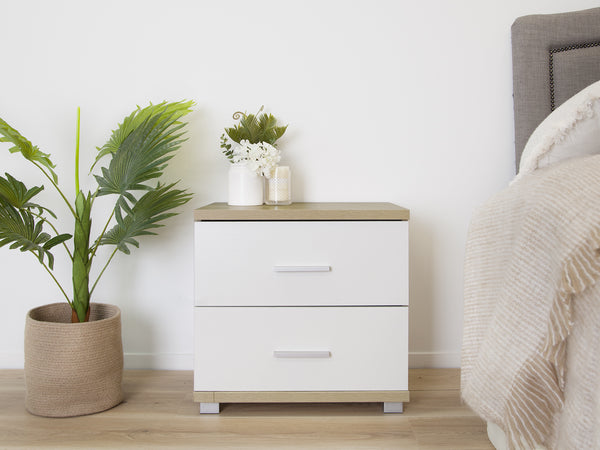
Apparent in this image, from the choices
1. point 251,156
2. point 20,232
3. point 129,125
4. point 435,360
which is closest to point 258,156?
point 251,156

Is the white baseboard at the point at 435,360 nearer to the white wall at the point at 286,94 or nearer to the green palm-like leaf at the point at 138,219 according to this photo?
the white wall at the point at 286,94

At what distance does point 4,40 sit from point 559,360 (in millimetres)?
1844

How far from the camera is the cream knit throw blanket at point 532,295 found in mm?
774

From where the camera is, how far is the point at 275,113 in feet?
5.71

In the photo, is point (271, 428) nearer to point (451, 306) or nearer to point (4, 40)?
point (451, 306)

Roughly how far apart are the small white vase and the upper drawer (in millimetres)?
202

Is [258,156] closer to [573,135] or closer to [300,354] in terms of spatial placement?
[300,354]

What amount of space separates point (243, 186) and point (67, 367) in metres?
0.69

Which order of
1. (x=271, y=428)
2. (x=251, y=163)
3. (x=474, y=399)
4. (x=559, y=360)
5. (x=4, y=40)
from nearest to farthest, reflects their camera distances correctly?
1. (x=559, y=360)
2. (x=474, y=399)
3. (x=271, y=428)
4. (x=251, y=163)
5. (x=4, y=40)

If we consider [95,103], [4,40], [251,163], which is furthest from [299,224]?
[4,40]

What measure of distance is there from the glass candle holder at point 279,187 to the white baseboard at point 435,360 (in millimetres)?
702

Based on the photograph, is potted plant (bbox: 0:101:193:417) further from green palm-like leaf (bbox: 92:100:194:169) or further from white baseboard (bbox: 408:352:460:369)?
white baseboard (bbox: 408:352:460:369)

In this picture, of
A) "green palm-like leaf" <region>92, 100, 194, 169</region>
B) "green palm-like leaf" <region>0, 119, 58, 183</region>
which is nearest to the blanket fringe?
"green palm-like leaf" <region>92, 100, 194, 169</region>

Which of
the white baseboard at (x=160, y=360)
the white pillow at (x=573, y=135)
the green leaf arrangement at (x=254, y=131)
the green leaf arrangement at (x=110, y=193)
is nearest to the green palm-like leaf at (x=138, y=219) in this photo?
the green leaf arrangement at (x=110, y=193)
